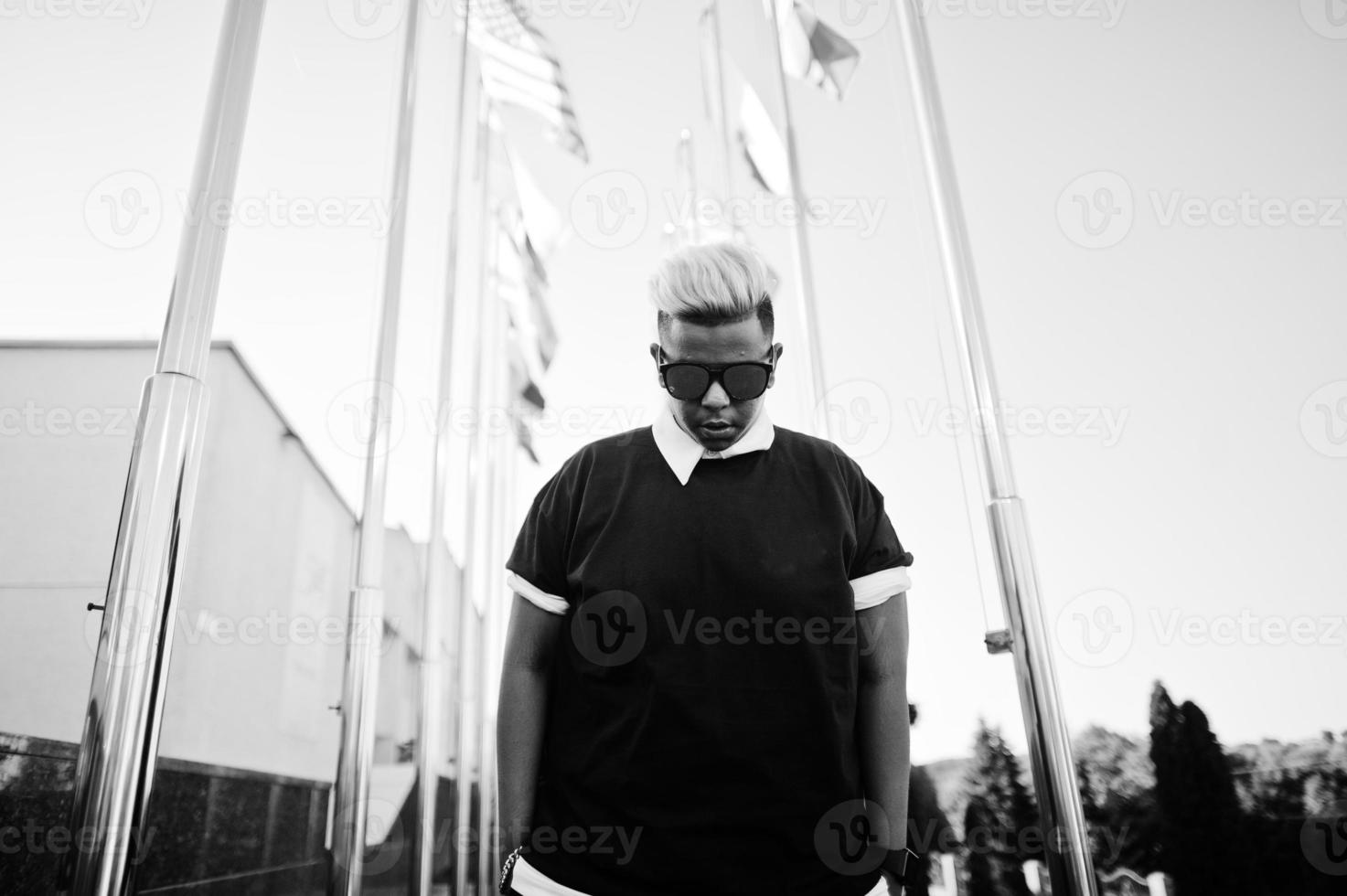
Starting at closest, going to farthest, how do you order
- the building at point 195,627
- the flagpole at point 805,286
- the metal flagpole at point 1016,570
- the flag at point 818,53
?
the metal flagpole at point 1016,570 < the building at point 195,627 < the flagpole at point 805,286 < the flag at point 818,53

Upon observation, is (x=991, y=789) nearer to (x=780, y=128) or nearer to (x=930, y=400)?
(x=930, y=400)

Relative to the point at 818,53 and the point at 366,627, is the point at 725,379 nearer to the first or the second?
the point at 366,627

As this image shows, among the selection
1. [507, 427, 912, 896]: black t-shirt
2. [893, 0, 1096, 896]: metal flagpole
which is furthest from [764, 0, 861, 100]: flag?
[507, 427, 912, 896]: black t-shirt

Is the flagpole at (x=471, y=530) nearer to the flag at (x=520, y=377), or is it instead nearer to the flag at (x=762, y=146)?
the flag at (x=520, y=377)

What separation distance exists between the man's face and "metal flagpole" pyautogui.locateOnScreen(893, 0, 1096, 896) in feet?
3.08

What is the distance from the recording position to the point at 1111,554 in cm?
375

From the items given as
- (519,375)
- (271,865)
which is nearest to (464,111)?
(519,375)

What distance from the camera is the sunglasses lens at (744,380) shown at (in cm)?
135

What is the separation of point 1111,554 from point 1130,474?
0.42m

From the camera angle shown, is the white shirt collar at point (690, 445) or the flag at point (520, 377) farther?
the flag at point (520, 377)

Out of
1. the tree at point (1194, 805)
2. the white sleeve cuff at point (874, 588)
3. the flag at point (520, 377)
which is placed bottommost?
the tree at point (1194, 805)

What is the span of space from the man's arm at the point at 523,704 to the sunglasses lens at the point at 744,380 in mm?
482

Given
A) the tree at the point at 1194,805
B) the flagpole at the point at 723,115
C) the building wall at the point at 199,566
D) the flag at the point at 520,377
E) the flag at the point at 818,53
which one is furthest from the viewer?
the flag at the point at 520,377

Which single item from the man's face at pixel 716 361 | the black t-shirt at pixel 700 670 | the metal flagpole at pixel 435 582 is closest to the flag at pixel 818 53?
the metal flagpole at pixel 435 582
